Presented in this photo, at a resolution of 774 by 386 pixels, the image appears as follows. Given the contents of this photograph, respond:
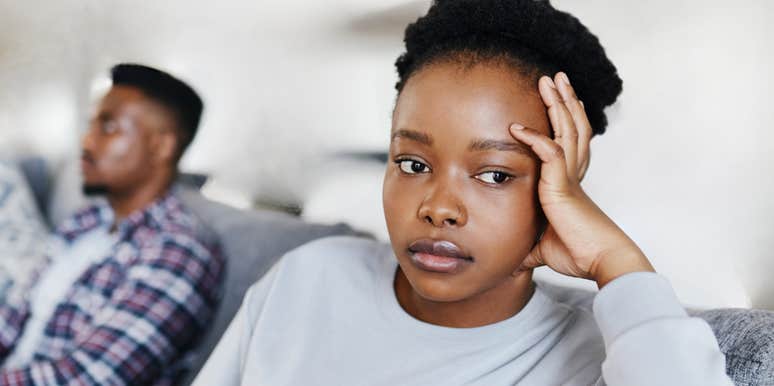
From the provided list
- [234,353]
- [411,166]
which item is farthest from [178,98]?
[411,166]

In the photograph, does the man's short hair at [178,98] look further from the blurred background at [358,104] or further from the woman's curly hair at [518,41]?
the woman's curly hair at [518,41]

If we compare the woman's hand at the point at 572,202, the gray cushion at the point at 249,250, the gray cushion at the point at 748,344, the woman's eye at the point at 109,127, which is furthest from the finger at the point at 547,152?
the woman's eye at the point at 109,127

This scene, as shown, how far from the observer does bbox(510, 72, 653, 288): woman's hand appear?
684 millimetres

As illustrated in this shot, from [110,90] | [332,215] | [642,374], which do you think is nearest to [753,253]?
[642,374]

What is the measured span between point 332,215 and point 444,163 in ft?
2.17

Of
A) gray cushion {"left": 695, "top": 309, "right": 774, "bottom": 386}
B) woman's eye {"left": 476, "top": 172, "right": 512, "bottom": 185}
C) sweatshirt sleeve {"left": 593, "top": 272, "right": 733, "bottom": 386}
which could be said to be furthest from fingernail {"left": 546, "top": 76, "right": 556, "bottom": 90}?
gray cushion {"left": 695, "top": 309, "right": 774, "bottom": 386}

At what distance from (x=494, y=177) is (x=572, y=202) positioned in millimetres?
81

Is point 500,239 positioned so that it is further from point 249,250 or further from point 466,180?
point 249,250

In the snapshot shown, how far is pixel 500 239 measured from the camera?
2.32 feet

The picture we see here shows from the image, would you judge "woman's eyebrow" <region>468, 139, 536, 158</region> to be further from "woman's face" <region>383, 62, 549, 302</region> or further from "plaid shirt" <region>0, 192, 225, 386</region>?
"plaid shirt" <region>0, 192, 225, 386</region>

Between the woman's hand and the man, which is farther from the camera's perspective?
the man

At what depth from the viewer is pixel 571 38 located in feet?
2.45

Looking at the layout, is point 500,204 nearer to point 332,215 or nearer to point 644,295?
point 644,295

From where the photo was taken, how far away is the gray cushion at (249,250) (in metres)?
1.23
